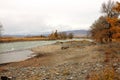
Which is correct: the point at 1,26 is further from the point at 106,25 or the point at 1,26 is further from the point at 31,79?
the point at 31,79

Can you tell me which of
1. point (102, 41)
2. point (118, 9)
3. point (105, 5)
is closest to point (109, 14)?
point (105, 5)

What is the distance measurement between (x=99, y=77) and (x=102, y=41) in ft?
170

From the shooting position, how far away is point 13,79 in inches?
768

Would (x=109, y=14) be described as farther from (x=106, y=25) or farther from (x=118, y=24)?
(x=118, y=24)

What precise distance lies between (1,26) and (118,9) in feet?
363

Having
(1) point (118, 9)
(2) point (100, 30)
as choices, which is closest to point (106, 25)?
(2) point (100, 30)

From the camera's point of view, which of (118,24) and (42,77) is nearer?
(42,77)

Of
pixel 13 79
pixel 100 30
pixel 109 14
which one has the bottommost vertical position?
pixel 13 79

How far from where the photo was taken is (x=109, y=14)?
2314 inches

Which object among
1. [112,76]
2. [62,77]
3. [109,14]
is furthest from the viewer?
[109,14]

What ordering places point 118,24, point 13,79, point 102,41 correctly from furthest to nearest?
1. point 102,41
2. point 118,24
3. point 13,79

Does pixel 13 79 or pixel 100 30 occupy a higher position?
pixel 100 30

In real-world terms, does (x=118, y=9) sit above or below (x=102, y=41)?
above

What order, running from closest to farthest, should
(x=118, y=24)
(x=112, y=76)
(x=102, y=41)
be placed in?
1. (x=112, y=76)
2. (x=118, y=24)
3. (x=102, y=41)
